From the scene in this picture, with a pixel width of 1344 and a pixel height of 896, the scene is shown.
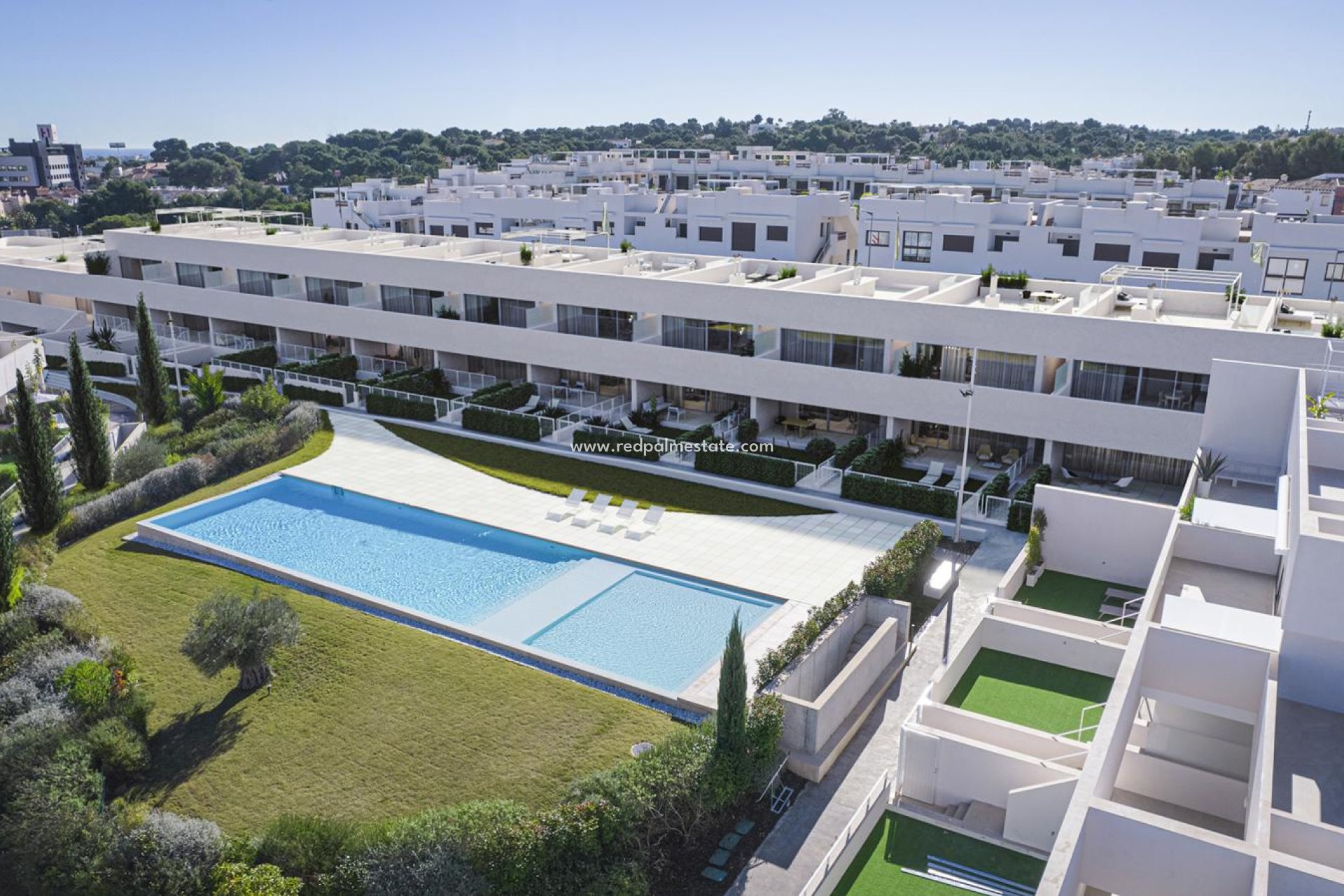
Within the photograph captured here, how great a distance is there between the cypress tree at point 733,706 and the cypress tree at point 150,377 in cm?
2854

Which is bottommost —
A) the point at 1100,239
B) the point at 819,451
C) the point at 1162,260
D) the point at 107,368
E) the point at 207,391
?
the point at 819,451

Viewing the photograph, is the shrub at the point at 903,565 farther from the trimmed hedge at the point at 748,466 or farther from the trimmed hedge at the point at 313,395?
the trimmed hedge at the point at 313,395

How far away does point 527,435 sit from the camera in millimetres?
32906

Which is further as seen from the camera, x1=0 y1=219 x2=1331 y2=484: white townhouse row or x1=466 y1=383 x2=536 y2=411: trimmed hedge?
x1=466 y1=383 x2=536 y2=411: trimmed hedge

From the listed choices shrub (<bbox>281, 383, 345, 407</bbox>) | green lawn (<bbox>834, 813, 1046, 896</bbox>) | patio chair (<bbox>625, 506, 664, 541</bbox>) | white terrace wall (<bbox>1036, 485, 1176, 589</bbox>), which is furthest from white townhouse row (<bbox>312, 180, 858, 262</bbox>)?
green lawn (<bbox>834, 813, 1046, 896</bbox>)

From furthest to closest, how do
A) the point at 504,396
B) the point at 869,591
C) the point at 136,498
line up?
the point at 504,396 → the point at 136,498 → the point at 869,591

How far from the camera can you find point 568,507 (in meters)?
27.5

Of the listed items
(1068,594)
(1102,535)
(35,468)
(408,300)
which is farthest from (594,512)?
(408,300)

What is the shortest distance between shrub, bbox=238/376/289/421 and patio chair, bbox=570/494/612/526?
46.4 ft

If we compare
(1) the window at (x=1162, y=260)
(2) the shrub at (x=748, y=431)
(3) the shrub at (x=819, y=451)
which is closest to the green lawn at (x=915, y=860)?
(3) the shrub at (x=819, y=451)

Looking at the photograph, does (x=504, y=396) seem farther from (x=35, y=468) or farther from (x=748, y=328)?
(x=35, y=468)

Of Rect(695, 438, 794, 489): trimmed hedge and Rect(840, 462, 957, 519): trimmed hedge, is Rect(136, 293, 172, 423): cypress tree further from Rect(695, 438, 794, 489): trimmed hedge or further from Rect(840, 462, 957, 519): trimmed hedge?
Rect(840, 462, 957, 519): trimmed hedge

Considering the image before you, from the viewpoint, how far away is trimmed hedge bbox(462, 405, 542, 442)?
32.8 m

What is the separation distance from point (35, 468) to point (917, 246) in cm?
3725
